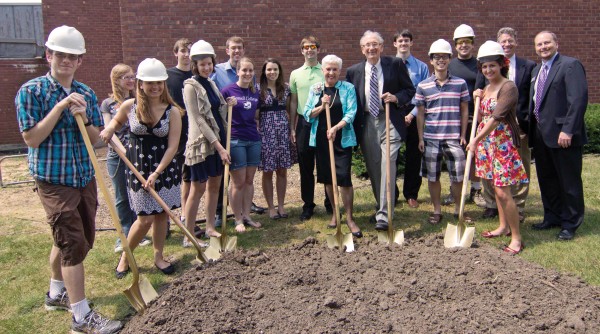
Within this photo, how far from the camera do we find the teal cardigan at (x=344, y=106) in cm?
578

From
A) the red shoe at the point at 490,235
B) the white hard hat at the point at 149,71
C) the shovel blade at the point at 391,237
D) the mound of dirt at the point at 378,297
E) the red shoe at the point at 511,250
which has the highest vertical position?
the white hard hat at the point at 149,71

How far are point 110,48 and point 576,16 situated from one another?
11458mm

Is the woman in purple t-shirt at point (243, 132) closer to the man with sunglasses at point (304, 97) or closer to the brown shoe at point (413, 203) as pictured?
the man with sunglasses at point (304, 97)

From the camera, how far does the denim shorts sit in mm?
5898

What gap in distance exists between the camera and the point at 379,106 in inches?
230

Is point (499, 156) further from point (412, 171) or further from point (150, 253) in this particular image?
point (150, 253)

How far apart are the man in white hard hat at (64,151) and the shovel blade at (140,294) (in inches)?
7.3

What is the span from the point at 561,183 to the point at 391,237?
1.89 meters

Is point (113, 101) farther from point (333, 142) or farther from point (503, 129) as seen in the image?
point (503, 129)

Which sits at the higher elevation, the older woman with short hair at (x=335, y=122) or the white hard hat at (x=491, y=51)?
the white hard hat at (x=491, y=51)

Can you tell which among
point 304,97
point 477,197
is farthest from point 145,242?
point 477,197

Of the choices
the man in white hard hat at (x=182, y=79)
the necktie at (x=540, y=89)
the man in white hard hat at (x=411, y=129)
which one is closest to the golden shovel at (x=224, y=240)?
the man in white hard hat at (x=182, y=79)

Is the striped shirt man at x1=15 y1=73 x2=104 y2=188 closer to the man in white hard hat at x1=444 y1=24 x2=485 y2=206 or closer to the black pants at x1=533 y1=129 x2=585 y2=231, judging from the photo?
the man in white hard hat at x1=444 y1=24 x2=485 y2=206

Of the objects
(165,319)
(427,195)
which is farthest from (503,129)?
(165,319)
